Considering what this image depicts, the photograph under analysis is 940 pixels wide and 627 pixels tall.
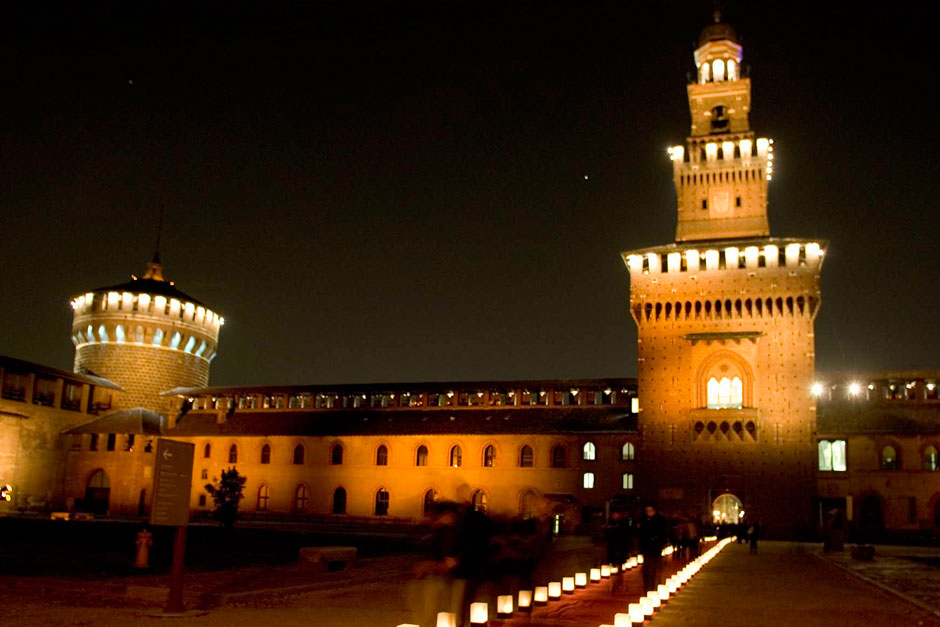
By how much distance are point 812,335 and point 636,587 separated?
2827 cm

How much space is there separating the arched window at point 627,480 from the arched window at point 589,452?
1792 mm

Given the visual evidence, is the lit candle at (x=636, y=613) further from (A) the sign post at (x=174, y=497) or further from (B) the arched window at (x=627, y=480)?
(B) the arched window at (x=627, y=480)

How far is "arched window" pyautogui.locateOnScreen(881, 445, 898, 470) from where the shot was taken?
4122cm

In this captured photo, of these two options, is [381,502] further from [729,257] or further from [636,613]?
[636,613]

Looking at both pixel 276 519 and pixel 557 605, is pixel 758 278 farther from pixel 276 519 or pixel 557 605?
pixel 557 605

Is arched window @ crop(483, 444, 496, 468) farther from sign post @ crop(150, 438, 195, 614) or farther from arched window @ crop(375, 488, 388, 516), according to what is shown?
sign post @ crop(150, 438, 195, 614)

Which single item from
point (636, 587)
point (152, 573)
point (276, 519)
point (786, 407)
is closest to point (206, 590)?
point (152, 573)

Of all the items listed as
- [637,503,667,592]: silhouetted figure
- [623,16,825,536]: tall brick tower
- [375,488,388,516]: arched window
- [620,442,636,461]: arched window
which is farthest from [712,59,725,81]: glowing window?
[637,503,667,592]: silhouetted figure

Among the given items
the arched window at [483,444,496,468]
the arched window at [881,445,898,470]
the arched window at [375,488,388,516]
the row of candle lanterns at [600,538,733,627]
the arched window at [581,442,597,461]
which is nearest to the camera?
the row of candle lanterns at [600,538,733,627]

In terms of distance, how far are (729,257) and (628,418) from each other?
948 cm

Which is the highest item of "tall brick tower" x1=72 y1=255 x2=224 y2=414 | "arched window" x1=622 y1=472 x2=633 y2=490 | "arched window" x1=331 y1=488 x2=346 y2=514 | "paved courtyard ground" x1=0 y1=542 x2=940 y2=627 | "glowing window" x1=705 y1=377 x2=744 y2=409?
"tall brick tower" x1=72 y1=255 x2=224 y2=414

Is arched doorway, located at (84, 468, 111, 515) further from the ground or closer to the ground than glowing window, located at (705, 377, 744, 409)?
closer to the ground

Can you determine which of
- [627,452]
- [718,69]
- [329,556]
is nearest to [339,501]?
[627,452]

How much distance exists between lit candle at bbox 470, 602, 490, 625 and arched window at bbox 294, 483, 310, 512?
42.4m
